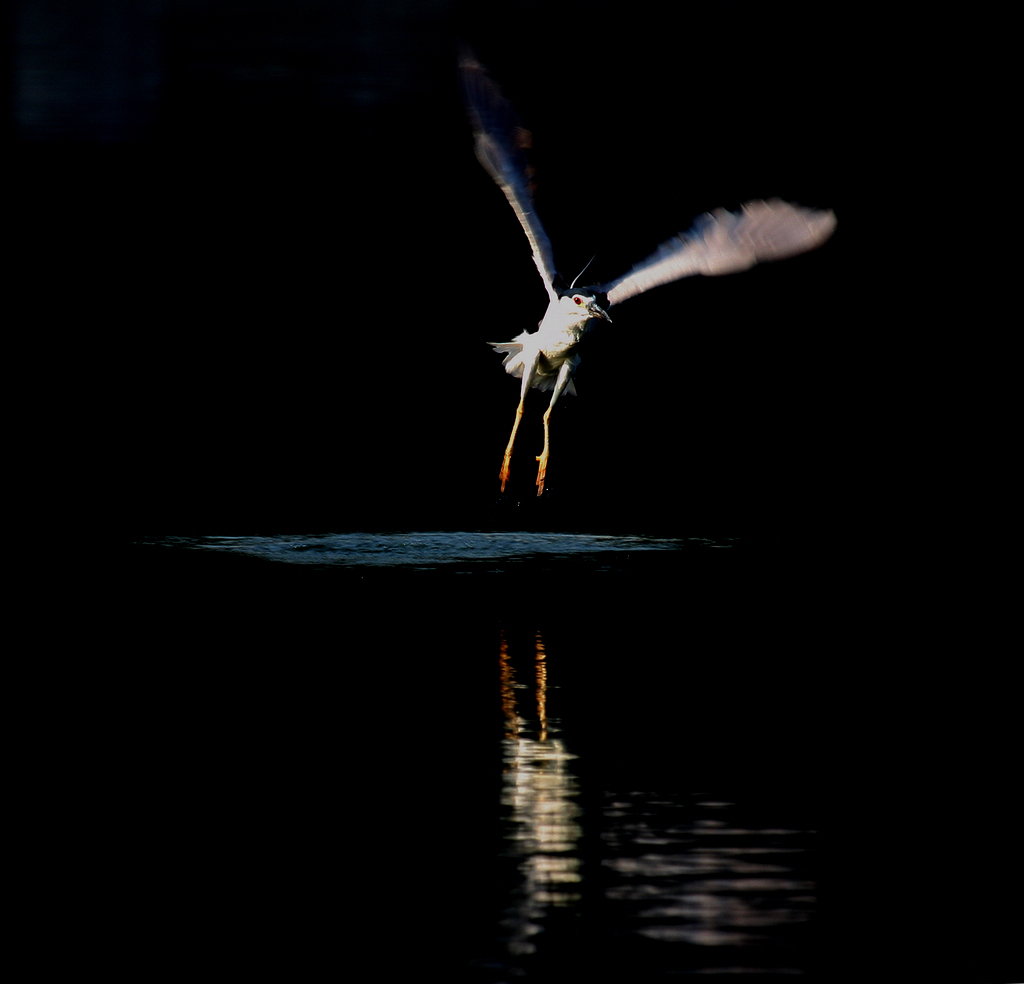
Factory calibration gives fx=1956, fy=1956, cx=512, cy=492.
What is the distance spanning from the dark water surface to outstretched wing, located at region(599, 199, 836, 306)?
270cm

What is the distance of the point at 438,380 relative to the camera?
25688 mm

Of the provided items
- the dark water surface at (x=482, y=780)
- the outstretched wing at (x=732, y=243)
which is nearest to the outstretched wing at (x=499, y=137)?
the outstretched wing at (x=732, y=243)

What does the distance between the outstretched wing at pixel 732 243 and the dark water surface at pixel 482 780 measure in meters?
2.70

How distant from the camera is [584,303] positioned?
601 inches

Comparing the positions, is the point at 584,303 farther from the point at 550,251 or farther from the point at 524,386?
the point at 524,386

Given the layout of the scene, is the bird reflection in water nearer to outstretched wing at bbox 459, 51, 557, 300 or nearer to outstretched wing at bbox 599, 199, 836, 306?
outstretched wing at bbox 599, 199, 836, 306

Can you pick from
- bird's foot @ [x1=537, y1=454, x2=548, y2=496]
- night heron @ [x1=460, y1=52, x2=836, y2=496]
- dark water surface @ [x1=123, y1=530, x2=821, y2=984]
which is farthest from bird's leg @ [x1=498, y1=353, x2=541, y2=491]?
dark water surface @ [x1=123, y1=530, x2=821, y2=984]

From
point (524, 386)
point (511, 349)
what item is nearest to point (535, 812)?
point (524, 386)

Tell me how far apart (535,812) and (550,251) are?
9404 millimetres

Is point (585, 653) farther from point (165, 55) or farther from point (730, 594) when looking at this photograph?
point (165, 55)

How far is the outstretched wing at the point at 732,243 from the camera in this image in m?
14.0

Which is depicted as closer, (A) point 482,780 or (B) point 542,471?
(A) point 482,780

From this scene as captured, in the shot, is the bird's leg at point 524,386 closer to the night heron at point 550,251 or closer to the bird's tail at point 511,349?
the night heron at point 550,251

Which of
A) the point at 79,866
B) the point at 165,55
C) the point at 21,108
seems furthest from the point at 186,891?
the point at 21,108
